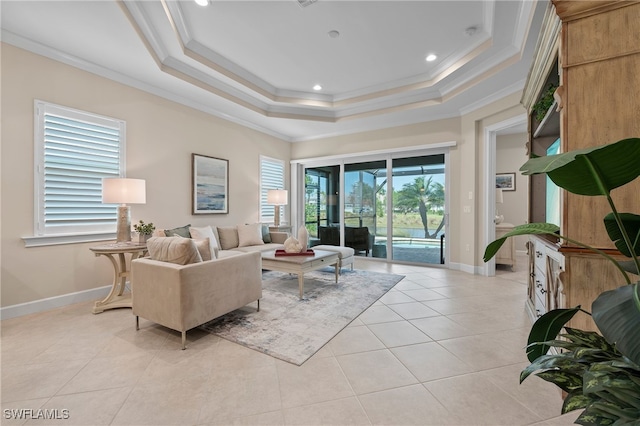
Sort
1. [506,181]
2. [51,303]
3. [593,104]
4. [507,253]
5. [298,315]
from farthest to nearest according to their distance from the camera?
[506,181]
[507,253]
[51,303]
[298,315]
[593,104]

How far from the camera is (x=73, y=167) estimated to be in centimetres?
317

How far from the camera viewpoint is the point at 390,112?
196 inches

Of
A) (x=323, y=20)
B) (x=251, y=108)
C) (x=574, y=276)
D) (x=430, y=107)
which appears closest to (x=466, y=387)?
(x=574, y=276)

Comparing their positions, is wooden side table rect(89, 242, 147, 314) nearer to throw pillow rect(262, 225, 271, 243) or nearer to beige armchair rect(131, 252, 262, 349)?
beige armchair rect(131, 252, 262, 349)

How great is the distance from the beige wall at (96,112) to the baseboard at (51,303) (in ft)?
0.16

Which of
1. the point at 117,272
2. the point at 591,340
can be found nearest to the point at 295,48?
the point at 117,272

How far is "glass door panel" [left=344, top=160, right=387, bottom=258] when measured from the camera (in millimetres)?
5844

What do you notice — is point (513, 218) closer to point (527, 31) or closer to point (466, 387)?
point (527, 31)

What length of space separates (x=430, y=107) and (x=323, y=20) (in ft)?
8.35

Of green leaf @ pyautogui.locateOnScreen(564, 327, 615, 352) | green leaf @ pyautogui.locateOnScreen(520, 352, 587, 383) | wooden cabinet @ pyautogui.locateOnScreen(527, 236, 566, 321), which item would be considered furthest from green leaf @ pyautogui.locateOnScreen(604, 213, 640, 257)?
wooden cabinet @ pyautogui.locateOnScreen(527, 236, 566, 321)

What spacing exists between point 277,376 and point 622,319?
5.74 feet

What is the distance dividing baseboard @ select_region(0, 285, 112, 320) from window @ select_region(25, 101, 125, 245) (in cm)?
65

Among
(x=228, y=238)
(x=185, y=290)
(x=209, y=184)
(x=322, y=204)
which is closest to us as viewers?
(x=185, y=290)

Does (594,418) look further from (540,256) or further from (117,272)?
(117,272)
